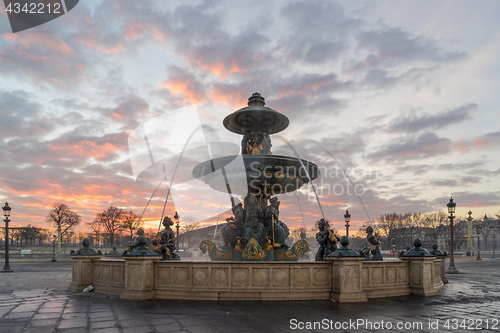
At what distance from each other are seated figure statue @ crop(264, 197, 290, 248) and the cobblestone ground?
5383mm

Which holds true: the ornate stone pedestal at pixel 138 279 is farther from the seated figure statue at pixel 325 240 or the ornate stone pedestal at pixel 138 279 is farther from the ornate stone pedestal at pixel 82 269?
the seated figure statue at pixel 325 240

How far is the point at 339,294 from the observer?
787 cm

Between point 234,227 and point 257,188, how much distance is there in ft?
5.99

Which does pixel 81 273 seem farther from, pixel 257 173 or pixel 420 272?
pixel 420 272

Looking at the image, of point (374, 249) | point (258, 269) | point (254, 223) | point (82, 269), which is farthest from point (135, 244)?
point (374, 249)

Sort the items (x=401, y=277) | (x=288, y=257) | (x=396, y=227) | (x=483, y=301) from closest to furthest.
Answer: (x=483, y=301)
(x=401, y=277)
(x=288, y=257)
(x=396, y=227)

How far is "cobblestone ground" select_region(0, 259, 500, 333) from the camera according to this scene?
5.62m

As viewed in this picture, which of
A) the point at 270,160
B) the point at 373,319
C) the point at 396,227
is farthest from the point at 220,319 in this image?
the point at 396,227

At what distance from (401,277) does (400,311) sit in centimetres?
252

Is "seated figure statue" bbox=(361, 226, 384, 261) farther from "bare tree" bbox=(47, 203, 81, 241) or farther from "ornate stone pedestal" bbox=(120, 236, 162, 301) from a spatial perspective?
"bare tree" bbox=(47, 203, 81, 241)

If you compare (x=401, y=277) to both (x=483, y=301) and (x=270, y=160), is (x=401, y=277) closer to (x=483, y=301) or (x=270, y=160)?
(x=483, y=301)

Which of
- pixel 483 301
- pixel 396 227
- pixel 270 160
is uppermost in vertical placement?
pixel 270 160

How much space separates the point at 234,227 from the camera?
1345cm

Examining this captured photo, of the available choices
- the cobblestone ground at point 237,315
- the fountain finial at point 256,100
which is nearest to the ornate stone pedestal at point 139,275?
the cobblestone ground at point 237,315
